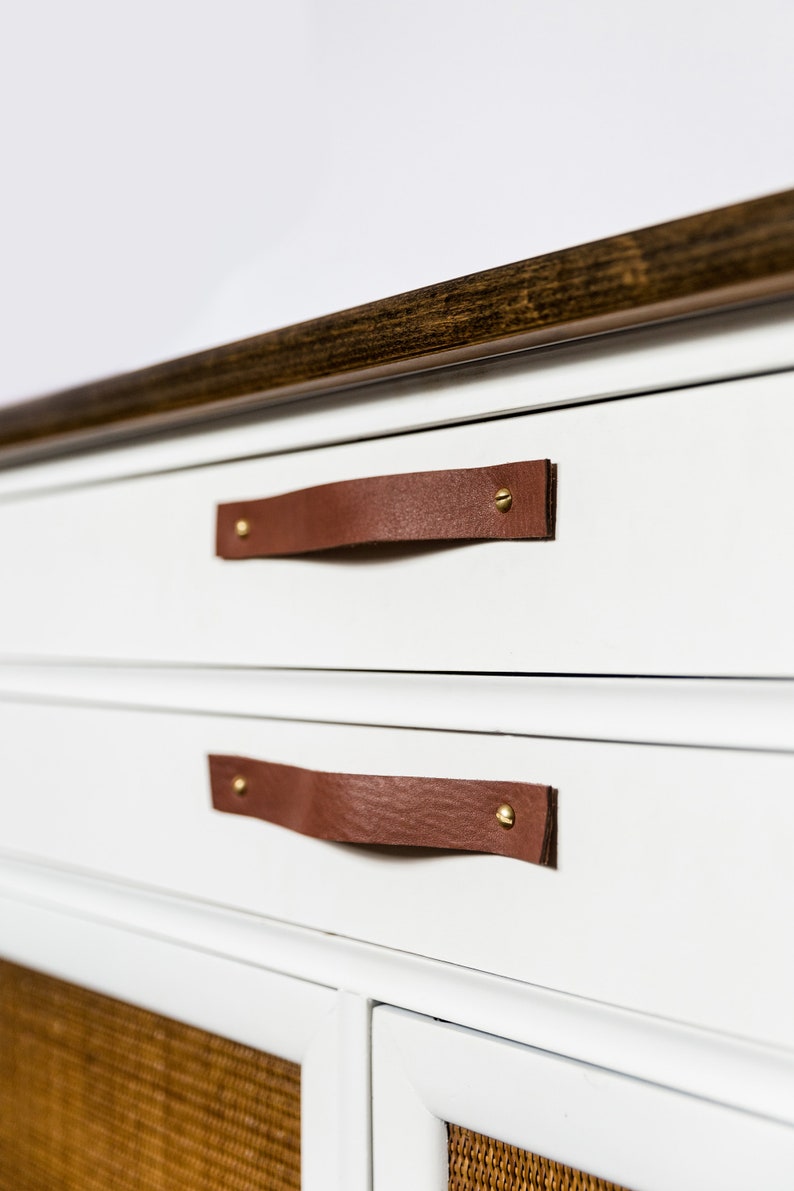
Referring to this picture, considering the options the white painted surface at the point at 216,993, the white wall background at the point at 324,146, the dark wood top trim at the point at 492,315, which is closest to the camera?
the dark wood top trim at the point at 492,315

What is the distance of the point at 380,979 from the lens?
44 cm

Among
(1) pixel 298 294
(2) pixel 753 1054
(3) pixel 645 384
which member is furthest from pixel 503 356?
(1) pixel 298 294

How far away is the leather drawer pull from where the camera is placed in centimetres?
38

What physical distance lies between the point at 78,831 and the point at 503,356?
0.40 metres

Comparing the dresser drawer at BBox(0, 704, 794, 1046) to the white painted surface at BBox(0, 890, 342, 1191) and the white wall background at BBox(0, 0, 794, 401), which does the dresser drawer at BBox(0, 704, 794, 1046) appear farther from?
the white wall background at BBox(0, 0, 794, 401)

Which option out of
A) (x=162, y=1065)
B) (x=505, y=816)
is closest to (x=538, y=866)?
(x=505, y=816)

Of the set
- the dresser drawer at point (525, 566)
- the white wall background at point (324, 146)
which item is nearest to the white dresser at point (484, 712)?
the dresser drawer at point (525, 566)

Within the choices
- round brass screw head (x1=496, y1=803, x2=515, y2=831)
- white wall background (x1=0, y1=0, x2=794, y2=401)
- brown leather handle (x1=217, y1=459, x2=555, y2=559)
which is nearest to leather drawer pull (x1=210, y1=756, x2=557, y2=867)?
round brass screw head (x1=496, y1=803, x2=515, y2=831)

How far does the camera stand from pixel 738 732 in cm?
33

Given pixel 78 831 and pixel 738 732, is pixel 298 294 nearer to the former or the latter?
pixel 78 831

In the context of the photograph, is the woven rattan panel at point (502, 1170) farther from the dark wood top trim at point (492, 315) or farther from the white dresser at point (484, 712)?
the dark wood top trim at point (492, 315)

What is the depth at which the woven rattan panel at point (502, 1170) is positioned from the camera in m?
0.38

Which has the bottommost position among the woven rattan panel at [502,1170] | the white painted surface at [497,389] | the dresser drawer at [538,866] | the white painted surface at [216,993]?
the woven rattan panel at [502,1170]

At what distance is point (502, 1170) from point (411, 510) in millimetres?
285
